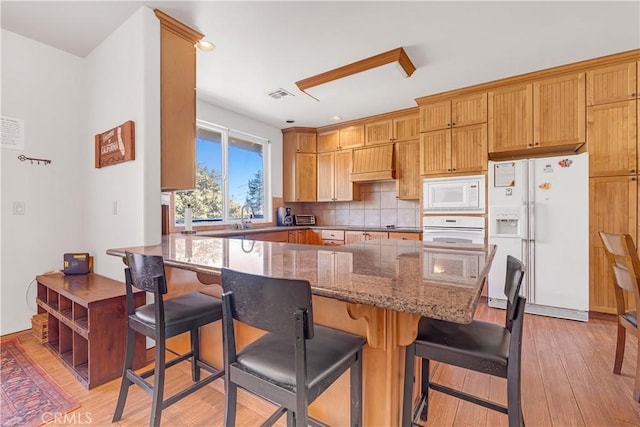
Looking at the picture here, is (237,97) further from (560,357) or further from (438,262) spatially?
(560,357)

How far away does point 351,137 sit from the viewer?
15.2 ft

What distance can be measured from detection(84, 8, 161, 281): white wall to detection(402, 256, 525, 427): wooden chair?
75.3 inches

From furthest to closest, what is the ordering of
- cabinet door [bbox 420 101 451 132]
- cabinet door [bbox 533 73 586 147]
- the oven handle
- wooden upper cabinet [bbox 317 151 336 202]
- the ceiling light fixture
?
wooden upper cabinet [bbox 317 151 336 202], cabinet door [bbox 420 101 451 132], the oven handle, cabinet door [bbox 533 73 586 147], the ceiling light fixture

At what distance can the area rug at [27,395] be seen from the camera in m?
1.51

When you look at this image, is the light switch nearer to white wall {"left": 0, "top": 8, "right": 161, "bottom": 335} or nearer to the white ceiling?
white wall {"left": 0, "top": 8, "right": 161, "bottom": 335}

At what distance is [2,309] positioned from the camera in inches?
92.9

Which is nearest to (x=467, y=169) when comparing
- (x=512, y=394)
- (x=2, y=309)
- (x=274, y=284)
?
(x=512, y=394)

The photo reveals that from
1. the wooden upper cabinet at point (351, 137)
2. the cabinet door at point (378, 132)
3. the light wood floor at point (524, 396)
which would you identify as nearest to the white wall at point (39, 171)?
the light wood floor at point (524, 396)

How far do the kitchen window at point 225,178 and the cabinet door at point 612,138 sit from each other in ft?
13.3

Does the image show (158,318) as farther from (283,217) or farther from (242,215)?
(283,217)

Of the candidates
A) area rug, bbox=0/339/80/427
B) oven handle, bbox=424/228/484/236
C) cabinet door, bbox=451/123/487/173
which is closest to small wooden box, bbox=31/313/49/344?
area rug, bbox=0/339/80/427

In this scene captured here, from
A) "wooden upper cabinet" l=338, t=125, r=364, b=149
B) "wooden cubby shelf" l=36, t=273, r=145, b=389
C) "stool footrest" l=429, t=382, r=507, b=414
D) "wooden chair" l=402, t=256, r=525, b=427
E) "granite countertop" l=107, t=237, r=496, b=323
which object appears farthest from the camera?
"wooden upper cabinet" l=338, t=125, r=364, b=149

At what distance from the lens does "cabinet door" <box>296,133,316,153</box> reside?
491 centimetres

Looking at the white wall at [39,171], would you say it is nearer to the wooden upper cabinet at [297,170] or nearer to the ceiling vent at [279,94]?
the ceiling vent at [279,94]
